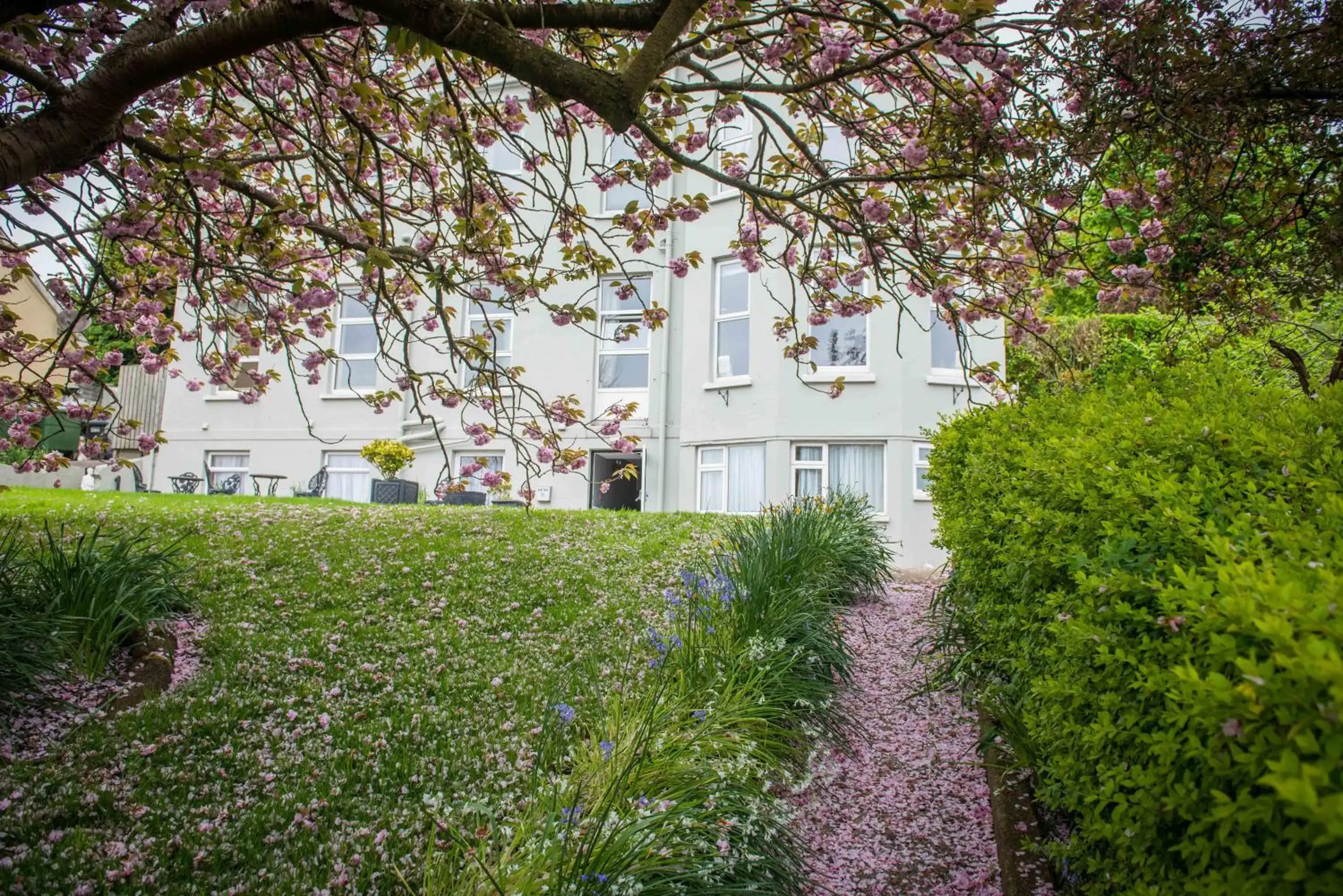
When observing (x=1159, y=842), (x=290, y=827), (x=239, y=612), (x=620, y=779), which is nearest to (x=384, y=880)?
(x=290, y=827)

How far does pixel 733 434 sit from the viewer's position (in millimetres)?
14375

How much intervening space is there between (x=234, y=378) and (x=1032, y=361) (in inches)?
603

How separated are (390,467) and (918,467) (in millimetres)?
9904

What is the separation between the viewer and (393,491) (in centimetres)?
1428

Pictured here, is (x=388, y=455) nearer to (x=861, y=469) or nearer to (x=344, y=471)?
(x=344, y=471)

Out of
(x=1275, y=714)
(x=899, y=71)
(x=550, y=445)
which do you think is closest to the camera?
(x=1275, y=714)

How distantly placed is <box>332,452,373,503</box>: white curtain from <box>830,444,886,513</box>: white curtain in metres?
10.4

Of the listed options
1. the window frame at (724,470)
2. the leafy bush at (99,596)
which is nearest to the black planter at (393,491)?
the window frame at (724,470)

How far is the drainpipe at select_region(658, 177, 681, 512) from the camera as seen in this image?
50.4 ft

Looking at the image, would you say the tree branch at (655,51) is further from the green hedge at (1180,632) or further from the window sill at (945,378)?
the window sill at (945,378)

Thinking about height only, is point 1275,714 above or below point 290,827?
above

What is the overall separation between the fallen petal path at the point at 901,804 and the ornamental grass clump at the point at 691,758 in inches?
7.7

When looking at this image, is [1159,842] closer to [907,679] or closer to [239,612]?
[907,679]

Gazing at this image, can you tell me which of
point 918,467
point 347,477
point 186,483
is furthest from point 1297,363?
point 186,483
